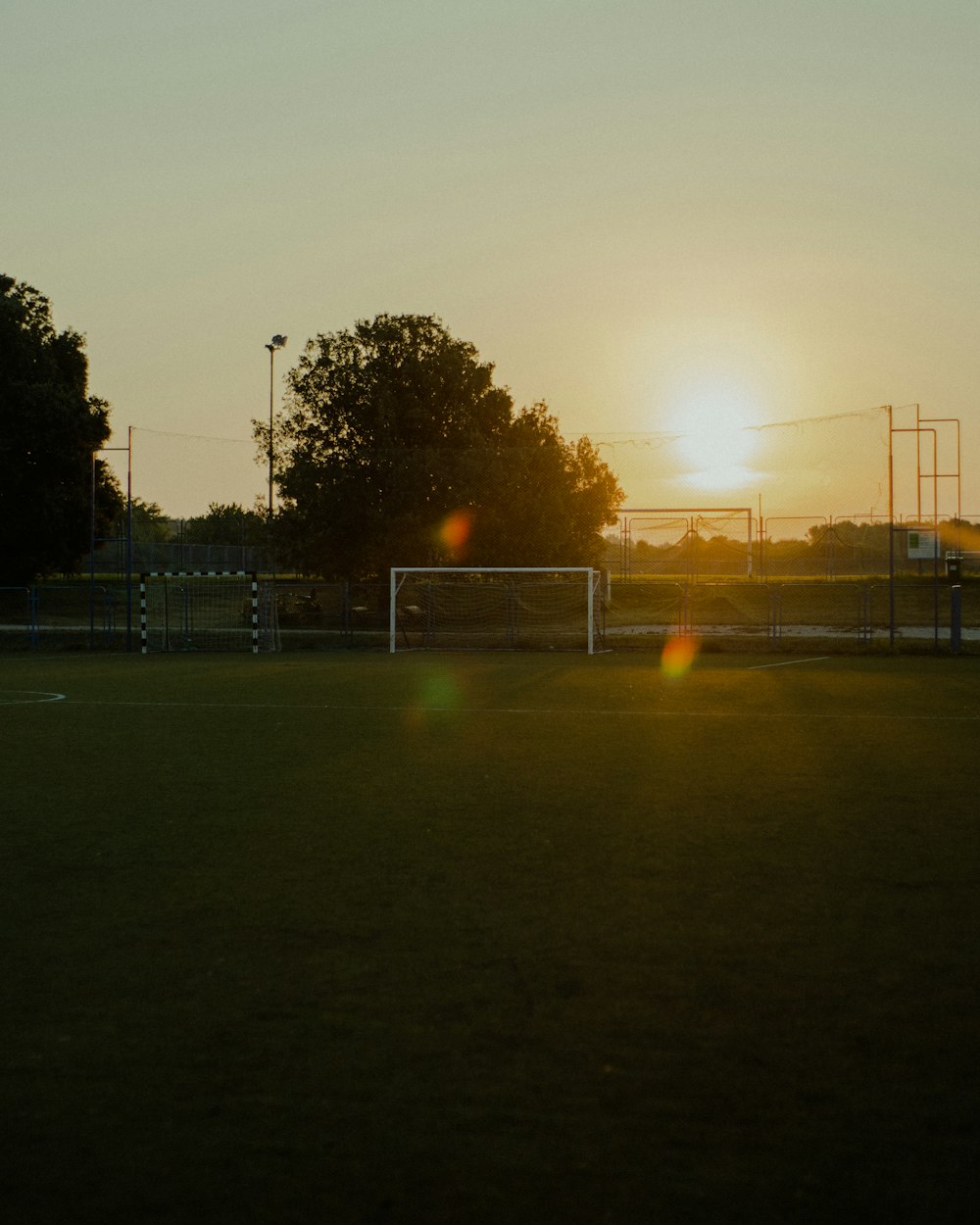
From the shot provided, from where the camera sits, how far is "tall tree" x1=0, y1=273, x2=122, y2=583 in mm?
46000

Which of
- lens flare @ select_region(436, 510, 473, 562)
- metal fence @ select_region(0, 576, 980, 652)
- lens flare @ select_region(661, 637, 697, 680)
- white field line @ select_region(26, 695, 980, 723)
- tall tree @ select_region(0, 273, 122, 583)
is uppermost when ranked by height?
tall tree @ select_region(0, 273, 122, 583)

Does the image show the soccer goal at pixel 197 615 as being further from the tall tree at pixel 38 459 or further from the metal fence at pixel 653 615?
the tall tree at pixel 38 459

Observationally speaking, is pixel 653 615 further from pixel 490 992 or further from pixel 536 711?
pixel 490 992

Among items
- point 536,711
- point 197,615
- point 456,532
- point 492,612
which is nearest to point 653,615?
point 456,532

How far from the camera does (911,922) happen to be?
539 centimetres

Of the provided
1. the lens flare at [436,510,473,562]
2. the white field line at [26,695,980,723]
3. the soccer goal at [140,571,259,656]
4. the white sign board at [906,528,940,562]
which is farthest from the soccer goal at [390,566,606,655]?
the white field line at [26,695,980,723]

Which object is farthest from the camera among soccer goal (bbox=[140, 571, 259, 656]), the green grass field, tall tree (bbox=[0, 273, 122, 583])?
tall tree (bbox=[0, 273, 122, 583])

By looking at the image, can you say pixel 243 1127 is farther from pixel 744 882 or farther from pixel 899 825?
pixel 899 825

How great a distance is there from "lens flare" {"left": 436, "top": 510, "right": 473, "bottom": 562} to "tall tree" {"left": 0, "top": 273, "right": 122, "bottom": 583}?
1456 centimetres

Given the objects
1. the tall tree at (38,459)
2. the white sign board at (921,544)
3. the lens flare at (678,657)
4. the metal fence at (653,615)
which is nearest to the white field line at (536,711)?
the lens flare at (678,657)

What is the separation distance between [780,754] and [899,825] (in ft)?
11.7

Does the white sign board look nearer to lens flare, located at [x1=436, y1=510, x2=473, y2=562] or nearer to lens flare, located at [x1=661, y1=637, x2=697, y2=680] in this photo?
lens flare, located at [x1=661, y1=637, x2=697, y2=680]

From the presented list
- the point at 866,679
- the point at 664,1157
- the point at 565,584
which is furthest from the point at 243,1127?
the point at 565,584

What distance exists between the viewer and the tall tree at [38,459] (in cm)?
4600
